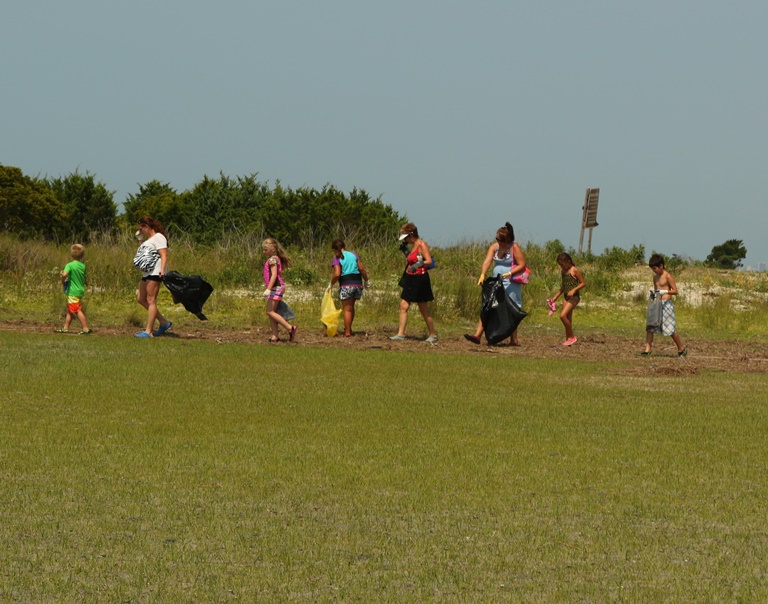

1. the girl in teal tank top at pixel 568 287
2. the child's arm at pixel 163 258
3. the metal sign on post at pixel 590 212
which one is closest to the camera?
the child's arm at pixel 163 258

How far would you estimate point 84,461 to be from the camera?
8.36 m

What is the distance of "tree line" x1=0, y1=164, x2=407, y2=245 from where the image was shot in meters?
45.6

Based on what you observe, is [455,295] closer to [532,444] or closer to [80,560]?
[532,444]

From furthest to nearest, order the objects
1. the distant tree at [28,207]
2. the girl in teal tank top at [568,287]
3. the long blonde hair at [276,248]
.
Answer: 1. the distant tree at [28,207]
2. the girl in teal tank top at [568,287]
3. the long blonde hair at [276,248]

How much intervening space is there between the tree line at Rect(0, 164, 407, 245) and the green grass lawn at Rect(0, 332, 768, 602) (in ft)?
103

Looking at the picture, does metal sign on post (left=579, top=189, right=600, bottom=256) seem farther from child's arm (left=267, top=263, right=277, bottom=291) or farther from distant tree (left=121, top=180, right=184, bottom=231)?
child's arm (left=267, top=263, right=277, bottom=291)

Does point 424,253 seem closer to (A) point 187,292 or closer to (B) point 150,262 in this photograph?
(A) point 187,292

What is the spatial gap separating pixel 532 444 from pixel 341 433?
1.57 meters

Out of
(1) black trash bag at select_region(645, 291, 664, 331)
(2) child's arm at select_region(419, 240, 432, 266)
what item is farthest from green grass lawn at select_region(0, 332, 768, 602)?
(2) child's arm at select_region(419, 240, 432, 266)

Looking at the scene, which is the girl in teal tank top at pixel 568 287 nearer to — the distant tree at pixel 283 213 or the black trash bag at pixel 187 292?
the black trash bag at pixel 187 292

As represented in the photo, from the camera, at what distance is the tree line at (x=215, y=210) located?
150 feet

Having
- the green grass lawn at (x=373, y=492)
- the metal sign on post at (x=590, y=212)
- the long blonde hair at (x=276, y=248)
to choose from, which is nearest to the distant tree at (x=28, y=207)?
the metal sign on post at (x=590, y=212)

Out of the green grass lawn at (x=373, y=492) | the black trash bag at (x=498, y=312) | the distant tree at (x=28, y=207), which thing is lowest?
the green grass lawn at (x=373, y=492)

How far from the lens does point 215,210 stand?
48875 mm
